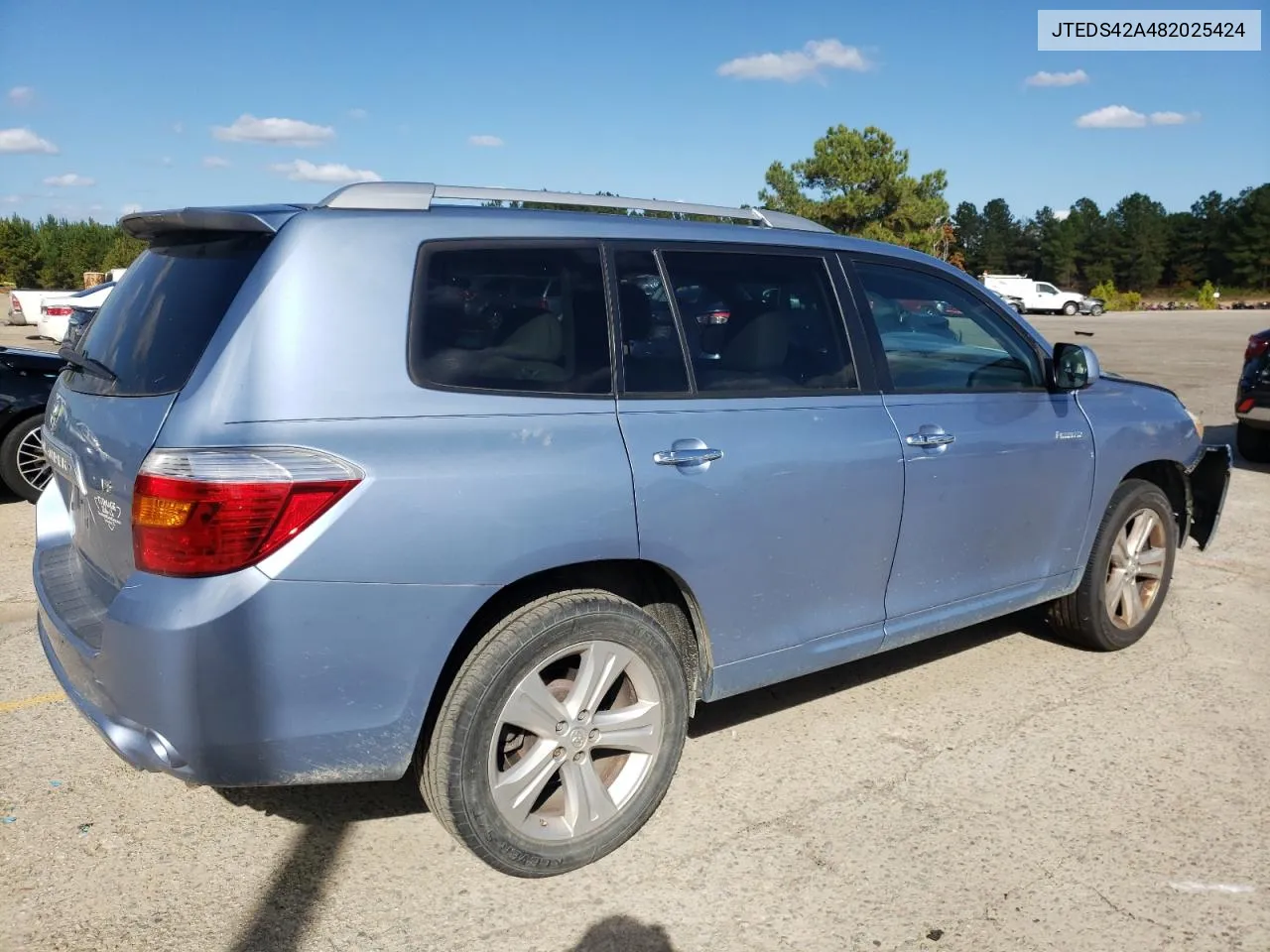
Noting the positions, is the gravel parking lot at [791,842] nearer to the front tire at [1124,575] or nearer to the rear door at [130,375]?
the front tire at [1124,575]

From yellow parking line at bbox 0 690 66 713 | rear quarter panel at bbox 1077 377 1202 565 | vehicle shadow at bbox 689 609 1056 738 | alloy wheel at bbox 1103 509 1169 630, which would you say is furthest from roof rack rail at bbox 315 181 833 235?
yellow parking line at bbox 0 690 66 713

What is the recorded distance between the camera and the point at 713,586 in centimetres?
320

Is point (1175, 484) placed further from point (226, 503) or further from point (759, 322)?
point (226, 503)

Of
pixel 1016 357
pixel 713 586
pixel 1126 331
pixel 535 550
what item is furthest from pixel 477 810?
pixel 1126 331

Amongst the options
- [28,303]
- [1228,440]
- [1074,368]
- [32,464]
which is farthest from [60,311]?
[1074,368]

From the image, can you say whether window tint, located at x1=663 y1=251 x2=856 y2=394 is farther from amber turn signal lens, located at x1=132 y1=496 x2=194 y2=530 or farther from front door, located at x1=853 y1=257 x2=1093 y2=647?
amber turn signal lens, located at x1=132 y1=496 x2=194 y2=530

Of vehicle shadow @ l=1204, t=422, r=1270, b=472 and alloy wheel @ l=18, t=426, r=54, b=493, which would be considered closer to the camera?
alloy wheel @ l=18, t=426, r=54, b=493

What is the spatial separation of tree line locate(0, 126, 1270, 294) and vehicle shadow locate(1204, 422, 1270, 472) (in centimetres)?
838

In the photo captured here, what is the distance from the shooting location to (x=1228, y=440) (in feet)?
36.3

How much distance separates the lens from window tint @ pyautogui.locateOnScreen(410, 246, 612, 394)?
2.78 meters

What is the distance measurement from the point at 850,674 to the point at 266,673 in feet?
9.22

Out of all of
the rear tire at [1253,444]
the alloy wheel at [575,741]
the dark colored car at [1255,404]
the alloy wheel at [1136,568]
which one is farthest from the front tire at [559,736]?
the rear tire at [1253,444]

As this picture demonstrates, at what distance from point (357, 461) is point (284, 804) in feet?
4.92

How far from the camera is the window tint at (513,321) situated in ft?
9.12
